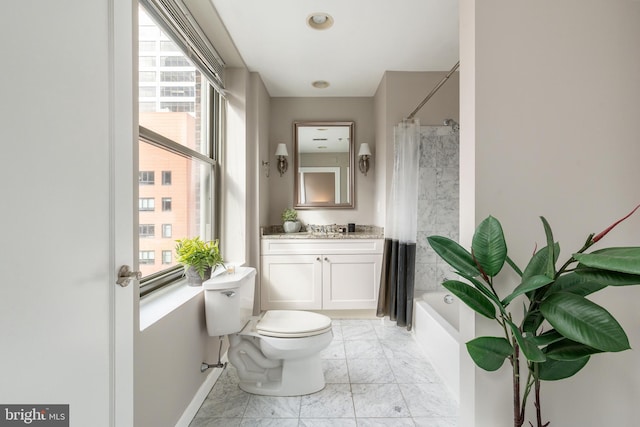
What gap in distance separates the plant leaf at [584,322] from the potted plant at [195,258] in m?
1.59

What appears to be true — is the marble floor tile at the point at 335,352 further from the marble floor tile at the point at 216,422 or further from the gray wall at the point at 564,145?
the gray wall at the point at 564,145

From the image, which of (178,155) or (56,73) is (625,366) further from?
(178,155)

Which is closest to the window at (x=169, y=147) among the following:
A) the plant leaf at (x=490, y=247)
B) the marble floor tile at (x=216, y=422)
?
the marble floor tile at (x=216, y=422)

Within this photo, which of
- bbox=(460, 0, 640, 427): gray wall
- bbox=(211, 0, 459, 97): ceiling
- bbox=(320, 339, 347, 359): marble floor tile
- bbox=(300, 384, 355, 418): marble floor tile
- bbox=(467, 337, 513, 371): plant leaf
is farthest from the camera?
bbox=(320, 339, 347, 359): marble floor tile

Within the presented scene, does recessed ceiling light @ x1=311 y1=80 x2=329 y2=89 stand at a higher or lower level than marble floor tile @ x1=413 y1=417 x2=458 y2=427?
higher

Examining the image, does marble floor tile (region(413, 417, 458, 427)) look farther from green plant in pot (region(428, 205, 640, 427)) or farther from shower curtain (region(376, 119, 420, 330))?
shower curtain (region(376, 119, 420, 330))

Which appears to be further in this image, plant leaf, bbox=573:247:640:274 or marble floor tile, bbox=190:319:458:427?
marble floor tile, bbox=190:319:458:427

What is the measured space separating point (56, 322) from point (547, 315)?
3.94 feet

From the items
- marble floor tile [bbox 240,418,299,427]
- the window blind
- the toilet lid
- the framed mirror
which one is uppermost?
the window blind

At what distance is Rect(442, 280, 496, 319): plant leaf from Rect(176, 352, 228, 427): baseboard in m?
1.46

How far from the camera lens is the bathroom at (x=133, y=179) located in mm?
561

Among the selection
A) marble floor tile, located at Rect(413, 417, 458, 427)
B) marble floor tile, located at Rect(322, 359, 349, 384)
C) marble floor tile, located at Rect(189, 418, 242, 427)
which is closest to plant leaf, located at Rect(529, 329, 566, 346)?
marble floor tile, located at Rect(413, 417, 458, 427)

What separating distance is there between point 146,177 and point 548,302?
5.75 ft

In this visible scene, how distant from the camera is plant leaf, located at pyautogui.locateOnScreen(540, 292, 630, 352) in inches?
28.9
